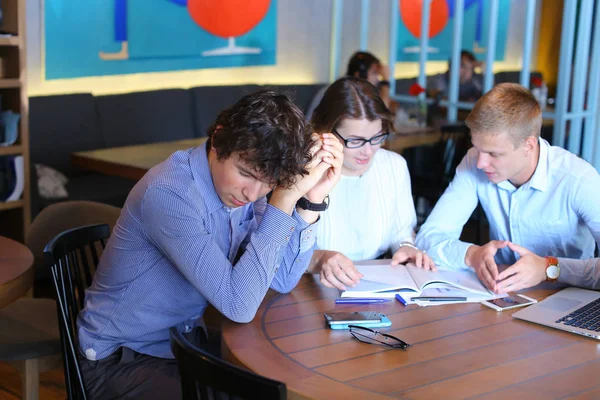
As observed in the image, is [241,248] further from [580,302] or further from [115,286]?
[580,302]

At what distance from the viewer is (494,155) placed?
2402 millimetres

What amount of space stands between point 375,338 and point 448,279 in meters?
0.48

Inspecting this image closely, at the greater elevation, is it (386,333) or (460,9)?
(460,9)

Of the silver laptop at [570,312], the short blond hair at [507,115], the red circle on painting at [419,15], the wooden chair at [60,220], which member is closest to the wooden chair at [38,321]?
the wooden chair at [60,220]

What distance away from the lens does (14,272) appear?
7.46 ft

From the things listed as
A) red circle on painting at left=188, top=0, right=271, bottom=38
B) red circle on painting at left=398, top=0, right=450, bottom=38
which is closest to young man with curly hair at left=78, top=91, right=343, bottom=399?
red circle on painting at left=188, top=0, right=271, bottom=38

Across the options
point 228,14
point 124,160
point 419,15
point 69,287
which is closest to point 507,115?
point 69,287

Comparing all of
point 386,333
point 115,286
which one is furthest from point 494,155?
point 115,286

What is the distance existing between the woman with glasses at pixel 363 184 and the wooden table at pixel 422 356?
0.51 m

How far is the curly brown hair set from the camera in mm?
1746

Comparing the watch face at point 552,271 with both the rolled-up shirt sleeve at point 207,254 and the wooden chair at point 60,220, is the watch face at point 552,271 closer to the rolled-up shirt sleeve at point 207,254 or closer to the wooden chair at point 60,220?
the rolled-up shirt sleeve at point 207,254

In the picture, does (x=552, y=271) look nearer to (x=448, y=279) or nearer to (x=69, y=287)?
(x=448, y=279)

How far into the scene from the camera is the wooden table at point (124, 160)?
400 centimetres

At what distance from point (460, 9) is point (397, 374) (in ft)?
13.1
